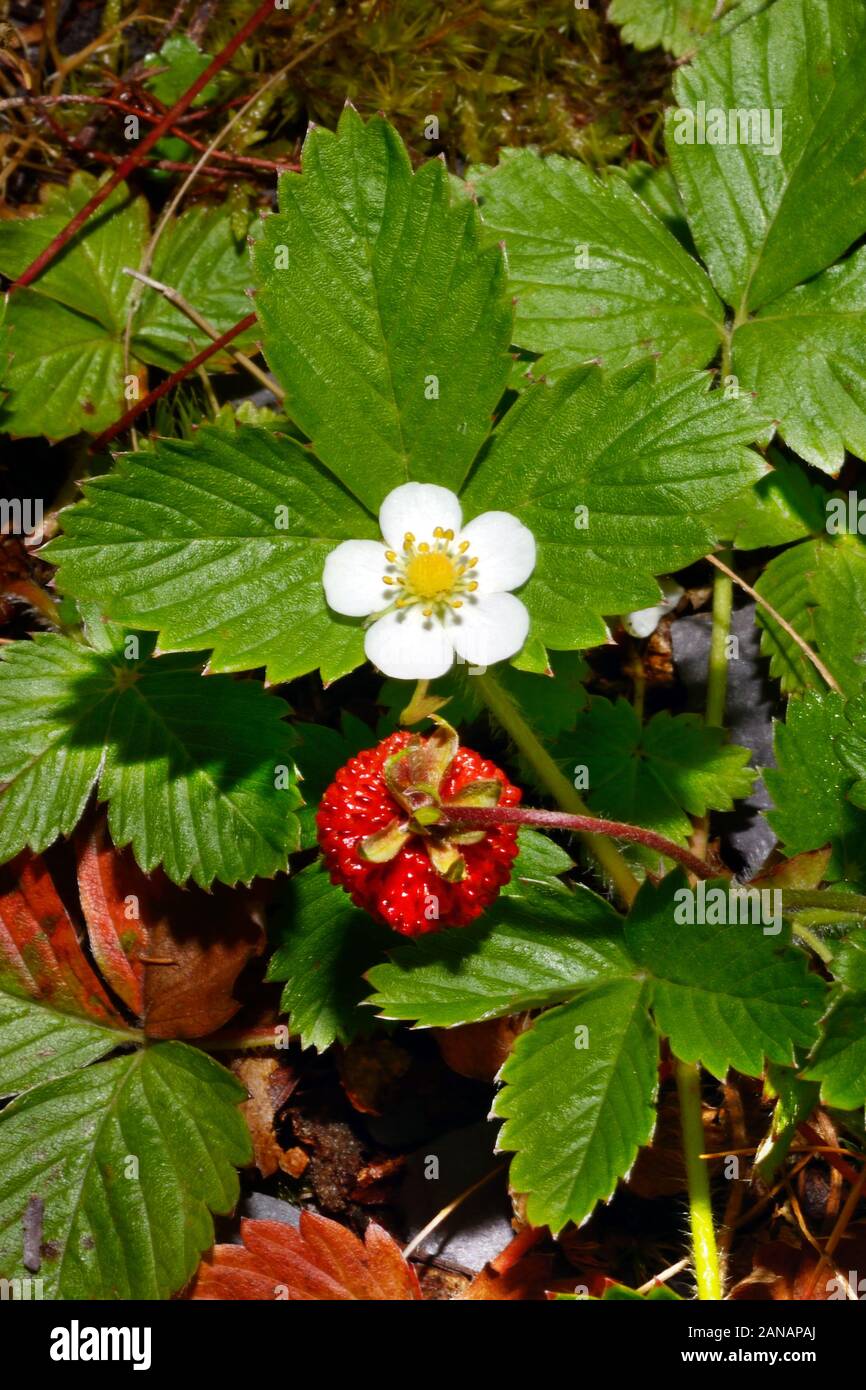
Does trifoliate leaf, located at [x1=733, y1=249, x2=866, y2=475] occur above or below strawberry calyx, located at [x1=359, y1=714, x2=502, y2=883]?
above

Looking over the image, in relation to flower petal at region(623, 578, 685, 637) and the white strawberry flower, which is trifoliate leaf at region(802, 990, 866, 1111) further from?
flower petal at region(623, 578, 685, 637)

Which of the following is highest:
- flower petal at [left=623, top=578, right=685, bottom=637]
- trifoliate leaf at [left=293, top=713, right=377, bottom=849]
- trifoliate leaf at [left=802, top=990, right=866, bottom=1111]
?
flower petal at [left=623, top=578, right=685, bottom=637]

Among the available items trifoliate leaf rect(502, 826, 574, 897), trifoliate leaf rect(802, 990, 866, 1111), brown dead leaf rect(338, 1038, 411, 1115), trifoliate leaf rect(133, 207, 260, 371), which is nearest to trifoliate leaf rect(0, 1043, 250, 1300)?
brown dead leaf rect(338, 1038, 411, 1115)

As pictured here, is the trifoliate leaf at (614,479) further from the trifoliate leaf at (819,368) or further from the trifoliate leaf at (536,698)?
the trifoliate leaf at (819,368)

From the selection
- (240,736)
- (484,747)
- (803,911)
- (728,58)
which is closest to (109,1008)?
(240,736)

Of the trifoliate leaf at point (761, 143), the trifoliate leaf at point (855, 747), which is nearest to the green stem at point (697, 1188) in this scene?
the trifoliate leaf at point (855, 747)

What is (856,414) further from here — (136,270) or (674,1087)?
(136,270)
